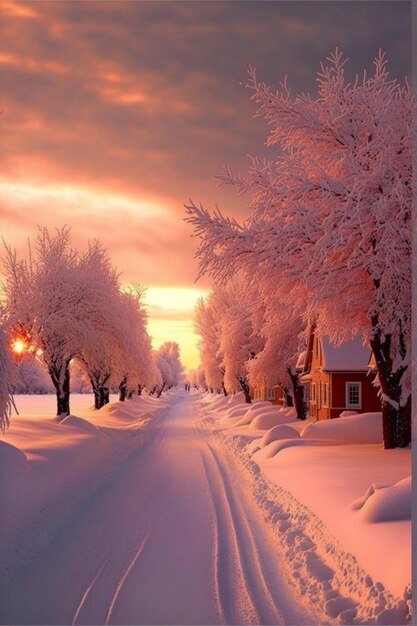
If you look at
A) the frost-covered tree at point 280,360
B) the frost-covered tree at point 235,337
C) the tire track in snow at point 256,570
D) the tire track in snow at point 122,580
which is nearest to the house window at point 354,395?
the frost-covered tree at point 280,360

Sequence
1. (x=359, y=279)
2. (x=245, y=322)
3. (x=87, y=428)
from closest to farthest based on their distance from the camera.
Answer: (x=359, y=279) → (x=87, y=428) → (x=245, y=322)

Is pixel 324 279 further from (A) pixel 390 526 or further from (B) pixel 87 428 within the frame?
(B) pixel 87 428

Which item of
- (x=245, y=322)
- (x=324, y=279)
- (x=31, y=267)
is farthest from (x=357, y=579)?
(x=245, y=322)

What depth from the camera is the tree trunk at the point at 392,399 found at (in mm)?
18812

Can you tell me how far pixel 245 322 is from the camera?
1868 inches

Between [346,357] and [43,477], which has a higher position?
[346,357]

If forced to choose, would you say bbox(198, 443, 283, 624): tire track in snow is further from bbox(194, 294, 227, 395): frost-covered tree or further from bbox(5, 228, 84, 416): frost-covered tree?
bbox(194, 294, 227, 395): frost-covered tree

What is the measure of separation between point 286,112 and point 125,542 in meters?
13.5

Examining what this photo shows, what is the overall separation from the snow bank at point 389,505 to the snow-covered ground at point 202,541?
0.02m

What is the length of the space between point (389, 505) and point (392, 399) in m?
10.3

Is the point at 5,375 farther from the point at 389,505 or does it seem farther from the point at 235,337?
the point at 235,337

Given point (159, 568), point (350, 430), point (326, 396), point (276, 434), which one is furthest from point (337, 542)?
point (326, 396)

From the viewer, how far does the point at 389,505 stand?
360 inches

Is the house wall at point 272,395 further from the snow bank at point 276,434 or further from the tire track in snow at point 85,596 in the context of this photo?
the tire track in snow at point 85,596
